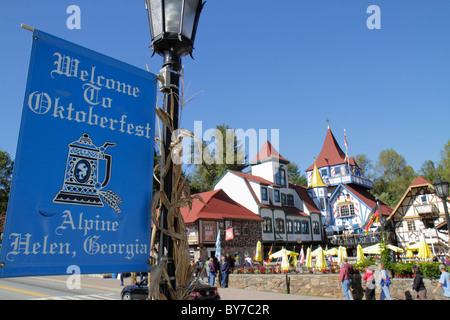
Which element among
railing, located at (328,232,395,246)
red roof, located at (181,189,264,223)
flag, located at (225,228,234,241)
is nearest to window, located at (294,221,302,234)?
railing, located at (328,232,395,246)

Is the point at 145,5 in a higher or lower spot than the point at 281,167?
lower

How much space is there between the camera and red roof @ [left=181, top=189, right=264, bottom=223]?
90.5 feet

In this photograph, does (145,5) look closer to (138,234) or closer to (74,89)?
(74,89)

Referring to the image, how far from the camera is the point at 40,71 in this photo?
211cm

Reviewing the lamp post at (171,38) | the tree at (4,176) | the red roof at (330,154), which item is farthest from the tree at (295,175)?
the lamp post at (171,38)

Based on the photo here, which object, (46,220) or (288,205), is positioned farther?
(288,205)

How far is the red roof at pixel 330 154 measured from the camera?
5897 centimetres

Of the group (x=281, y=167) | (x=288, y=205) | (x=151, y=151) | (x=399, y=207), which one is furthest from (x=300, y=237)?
(x=151, y=151)

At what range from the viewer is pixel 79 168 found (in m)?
2.21

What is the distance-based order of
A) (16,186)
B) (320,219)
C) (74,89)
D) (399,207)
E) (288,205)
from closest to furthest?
1. (16,186)
2. (74,89)
3. (399,207)
4. (288,205)
5. (320,219)

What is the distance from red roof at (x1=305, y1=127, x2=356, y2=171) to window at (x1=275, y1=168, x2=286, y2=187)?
751 inches

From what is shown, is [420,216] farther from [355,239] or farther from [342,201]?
[342,201]

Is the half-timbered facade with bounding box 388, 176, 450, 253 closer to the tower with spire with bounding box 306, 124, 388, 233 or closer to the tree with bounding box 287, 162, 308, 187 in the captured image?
the tower with spire with bounding box 306, 124, 388, 233

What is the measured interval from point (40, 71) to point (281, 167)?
39.0 m
